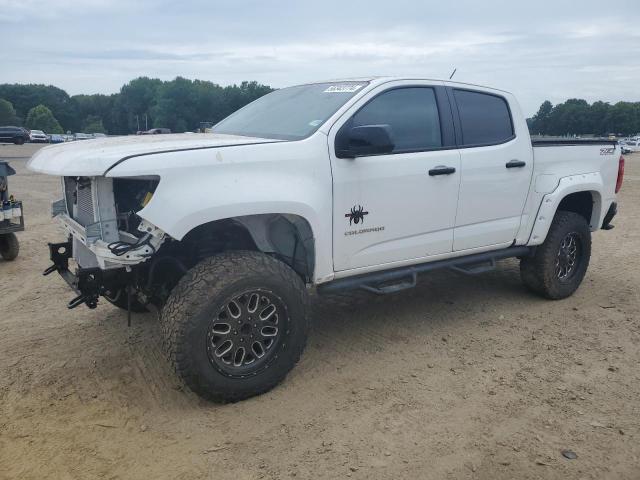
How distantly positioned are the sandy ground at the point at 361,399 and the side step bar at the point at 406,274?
1.67 feet

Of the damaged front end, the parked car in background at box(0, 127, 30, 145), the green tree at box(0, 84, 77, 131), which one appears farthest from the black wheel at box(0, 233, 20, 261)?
the green tree at box(0, 84, 77, 131)

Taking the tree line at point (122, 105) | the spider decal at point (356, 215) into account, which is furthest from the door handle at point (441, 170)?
the tree line at point (122, 105)

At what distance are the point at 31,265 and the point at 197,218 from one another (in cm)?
465

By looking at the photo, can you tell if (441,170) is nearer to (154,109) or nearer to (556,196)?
(556,196)

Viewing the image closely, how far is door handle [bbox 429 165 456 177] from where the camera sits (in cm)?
429

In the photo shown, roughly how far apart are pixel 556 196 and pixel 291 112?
258cm

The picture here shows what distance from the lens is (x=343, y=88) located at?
4320mm

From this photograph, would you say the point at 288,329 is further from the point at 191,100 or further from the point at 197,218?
the point at 191,100

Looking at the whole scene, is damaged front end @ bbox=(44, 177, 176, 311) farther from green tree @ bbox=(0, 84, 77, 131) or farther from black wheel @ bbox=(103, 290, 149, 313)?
green tree @ bbox=(0, 84, 77, 131)

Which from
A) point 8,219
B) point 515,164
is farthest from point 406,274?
point 8,219

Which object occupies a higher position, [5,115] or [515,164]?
[5,115]

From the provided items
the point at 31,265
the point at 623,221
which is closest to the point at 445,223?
the point at 31,265

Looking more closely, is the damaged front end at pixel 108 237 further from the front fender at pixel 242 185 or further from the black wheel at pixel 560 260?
the black wheel at pixel 560 260

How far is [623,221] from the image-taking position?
1046 cm
